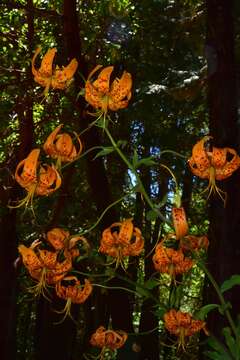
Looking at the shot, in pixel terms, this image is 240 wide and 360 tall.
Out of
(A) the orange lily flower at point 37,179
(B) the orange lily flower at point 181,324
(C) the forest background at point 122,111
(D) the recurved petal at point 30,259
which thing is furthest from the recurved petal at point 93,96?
(C) the forest background at point 122,111

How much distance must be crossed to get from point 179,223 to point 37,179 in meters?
0.42

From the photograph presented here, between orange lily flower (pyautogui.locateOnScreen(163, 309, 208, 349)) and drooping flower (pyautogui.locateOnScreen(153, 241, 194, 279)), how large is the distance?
12 cm

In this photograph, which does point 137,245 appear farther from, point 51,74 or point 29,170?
point 51,74

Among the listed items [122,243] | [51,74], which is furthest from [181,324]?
[51,74]

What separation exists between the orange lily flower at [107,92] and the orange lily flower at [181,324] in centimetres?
61

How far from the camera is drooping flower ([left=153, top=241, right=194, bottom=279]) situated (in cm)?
194

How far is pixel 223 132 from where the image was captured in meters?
5.84

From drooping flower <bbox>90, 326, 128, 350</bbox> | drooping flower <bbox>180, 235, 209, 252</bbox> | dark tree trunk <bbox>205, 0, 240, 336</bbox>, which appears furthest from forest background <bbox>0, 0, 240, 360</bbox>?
drooping flower <bbox>180, 235, 209, 252</bbox>

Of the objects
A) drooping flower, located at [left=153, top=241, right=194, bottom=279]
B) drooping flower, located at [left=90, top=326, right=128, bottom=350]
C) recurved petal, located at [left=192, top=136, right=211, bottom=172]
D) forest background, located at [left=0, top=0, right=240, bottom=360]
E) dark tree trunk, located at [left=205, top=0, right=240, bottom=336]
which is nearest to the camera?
recurved petal, located at [left=192, top=136, right=211, bottom=172]

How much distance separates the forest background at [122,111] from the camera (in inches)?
243

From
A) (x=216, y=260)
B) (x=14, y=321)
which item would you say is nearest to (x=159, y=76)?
(x=14, y=321)

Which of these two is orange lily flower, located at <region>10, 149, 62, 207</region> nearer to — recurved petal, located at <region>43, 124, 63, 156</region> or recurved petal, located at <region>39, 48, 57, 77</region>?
recurved petal, located at <region>43, 124, 63, 156</region>

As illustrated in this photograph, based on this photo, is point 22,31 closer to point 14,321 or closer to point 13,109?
point 13,109

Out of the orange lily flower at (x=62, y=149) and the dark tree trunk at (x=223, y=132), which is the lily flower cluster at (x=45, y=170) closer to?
the orange lily flower at (x=62, y=149)
